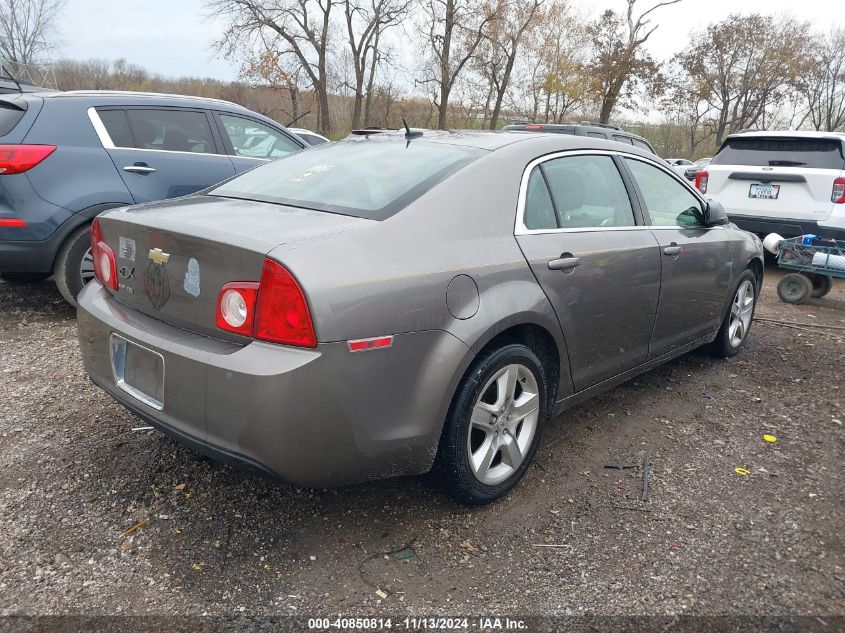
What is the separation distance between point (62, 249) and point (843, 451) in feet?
17.3

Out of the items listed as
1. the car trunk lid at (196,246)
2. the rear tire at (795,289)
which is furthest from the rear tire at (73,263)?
the rear tire at (795,289)

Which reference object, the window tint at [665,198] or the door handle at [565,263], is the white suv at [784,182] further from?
the door handle at [565,263]

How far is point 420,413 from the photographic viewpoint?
2.33 m

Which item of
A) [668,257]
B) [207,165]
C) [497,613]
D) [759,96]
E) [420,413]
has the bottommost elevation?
[497,613]

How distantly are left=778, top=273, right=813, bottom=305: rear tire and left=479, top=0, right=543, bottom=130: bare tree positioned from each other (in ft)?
88.8

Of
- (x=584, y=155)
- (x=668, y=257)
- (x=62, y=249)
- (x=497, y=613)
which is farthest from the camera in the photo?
(x=62, y=249)

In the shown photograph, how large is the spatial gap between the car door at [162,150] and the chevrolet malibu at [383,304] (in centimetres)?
232

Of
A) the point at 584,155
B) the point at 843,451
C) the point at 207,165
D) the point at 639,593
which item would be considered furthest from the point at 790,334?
the point at 207,165

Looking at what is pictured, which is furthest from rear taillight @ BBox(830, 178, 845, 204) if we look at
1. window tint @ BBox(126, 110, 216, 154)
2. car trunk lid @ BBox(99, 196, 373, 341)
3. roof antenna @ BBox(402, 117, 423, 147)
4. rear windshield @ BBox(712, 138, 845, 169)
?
car trunk lid @ BBox(99, 196, 373, 341)

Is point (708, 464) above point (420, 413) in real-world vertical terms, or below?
below

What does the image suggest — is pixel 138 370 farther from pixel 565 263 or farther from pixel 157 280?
pixel 565 263

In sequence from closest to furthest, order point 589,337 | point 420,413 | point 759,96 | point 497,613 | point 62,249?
point 497,613 < point 420,413 < point 589,337 < point 62,249 < point 759,96

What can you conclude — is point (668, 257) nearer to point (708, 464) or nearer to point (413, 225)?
point (708, 464)

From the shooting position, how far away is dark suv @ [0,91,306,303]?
458 centimetres
